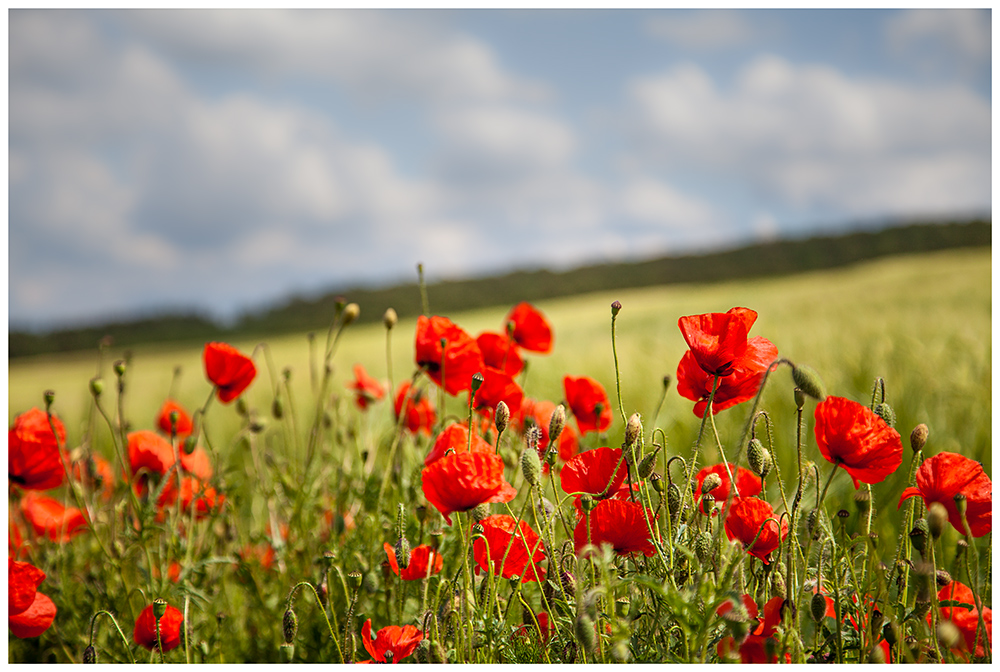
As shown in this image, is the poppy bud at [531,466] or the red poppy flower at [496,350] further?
the red poppy flower at [496,350]

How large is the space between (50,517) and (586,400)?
125 cm

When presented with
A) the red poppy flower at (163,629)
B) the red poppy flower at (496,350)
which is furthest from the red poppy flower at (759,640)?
the red poppy flower at (163,629)

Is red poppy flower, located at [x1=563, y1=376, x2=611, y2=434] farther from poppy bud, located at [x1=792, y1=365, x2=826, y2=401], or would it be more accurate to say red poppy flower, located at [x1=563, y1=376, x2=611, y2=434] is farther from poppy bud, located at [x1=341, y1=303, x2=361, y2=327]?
poppy bud, located at [x1=792, y1=365, x2=826, y2=401]

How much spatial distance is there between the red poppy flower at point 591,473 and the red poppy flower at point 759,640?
0.21 m

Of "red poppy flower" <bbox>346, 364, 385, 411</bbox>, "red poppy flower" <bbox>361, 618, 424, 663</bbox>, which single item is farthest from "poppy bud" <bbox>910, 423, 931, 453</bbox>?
"red poppy flower" <bbox>346, 364, 385, 411</bbox>

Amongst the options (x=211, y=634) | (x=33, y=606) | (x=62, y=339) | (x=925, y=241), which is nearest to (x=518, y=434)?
(x=211, y=634)

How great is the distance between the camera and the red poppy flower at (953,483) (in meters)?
0.74

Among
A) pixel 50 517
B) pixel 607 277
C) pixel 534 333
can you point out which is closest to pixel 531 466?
pixel 534 333

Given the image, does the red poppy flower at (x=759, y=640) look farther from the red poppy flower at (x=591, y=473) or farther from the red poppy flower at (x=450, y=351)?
the red poppy flower at (x=450, y=351)

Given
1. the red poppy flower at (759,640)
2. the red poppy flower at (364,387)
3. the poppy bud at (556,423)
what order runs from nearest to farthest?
the red poppy flower at (759,640) → the poppy bud at (556,423) → the red poppy flower at (364,387)

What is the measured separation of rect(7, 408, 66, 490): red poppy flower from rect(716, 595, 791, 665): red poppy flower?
118cm

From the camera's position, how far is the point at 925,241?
13430 mm

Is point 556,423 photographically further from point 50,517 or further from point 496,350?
point 50,517

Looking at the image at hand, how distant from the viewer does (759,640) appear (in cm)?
70
